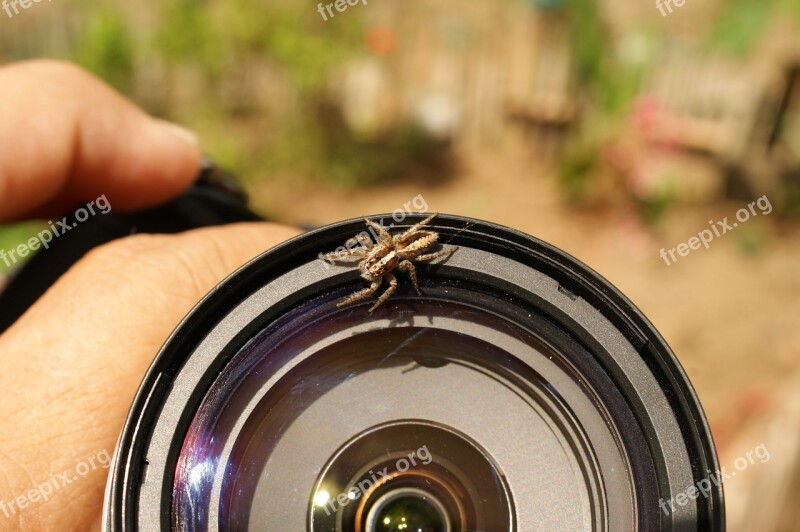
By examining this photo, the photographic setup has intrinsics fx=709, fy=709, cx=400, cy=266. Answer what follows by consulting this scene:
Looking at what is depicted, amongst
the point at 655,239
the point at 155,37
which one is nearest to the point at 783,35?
the point at 655,239

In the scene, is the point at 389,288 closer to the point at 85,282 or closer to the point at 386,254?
the point at 386,254

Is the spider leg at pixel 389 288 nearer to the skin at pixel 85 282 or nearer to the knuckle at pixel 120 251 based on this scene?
the skin at pixel 85 282

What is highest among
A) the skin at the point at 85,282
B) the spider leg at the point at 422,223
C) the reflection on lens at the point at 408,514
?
the skin at the point at 85,282

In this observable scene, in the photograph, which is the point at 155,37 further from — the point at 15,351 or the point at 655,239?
the point at 15,351

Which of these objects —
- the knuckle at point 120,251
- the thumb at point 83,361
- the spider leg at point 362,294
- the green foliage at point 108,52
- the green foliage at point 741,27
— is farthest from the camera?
the green foliage at point 108,52

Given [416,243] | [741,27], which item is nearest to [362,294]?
[416,243]

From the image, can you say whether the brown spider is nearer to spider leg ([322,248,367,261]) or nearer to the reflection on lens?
spider leg ([322,248,367,261])

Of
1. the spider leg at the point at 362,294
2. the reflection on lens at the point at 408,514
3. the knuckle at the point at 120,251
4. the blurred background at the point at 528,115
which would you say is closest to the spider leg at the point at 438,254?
the spider leg at the point at 362,294

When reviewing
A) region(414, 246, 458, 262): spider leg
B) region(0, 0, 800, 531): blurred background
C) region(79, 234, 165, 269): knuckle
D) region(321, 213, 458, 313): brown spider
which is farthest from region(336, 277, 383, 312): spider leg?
region(0, 0, 800, 531): blurred background
